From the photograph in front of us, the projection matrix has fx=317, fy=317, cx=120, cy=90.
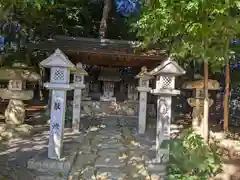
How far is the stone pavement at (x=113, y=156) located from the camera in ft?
17.9

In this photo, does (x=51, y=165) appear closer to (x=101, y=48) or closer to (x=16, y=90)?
(x=16, y=90)

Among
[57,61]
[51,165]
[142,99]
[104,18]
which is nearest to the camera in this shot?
[51,165]

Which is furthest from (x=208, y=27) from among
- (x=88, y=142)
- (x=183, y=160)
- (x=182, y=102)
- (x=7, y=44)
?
(x=7, y=44)

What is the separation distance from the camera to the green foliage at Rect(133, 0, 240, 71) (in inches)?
191

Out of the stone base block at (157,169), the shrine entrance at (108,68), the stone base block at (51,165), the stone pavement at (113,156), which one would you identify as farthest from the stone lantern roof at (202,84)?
the stone base block at (51,165)

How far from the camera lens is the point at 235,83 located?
1197 centimetres

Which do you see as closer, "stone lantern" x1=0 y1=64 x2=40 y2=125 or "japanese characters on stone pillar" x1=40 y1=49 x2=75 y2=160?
"japanese characters on stone pillar" x1=40 y1=49 x2=75 y2=160

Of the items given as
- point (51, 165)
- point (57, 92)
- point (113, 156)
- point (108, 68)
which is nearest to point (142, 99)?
point (113, 156)

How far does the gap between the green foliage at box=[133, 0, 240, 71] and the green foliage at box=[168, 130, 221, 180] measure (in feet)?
4.89

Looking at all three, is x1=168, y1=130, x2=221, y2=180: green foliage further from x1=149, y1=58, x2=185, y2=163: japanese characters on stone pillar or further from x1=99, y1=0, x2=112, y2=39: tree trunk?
x1=99, y1=0, x2=112, y2=39: tree trunk

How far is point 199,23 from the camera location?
502 centimetres

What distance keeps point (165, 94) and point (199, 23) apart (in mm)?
1586

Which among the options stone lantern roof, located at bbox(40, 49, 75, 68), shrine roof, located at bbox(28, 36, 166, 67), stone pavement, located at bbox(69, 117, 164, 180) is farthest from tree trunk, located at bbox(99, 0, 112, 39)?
stone lantern roof, located at bbox(40, 49, 75, 68)

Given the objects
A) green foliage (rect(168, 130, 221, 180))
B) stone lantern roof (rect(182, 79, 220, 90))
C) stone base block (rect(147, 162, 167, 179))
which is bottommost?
stone base block (rect(147, 162, 167, 179))
